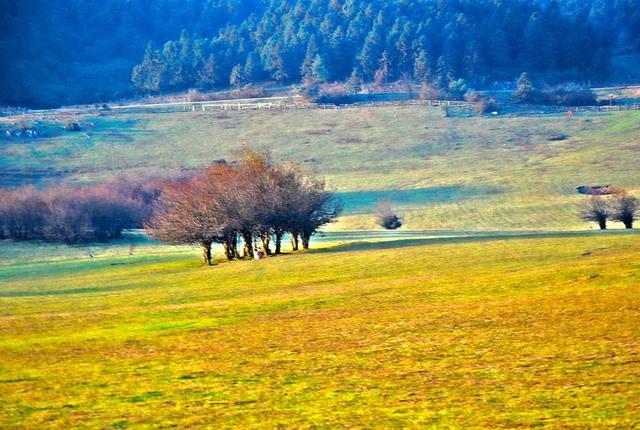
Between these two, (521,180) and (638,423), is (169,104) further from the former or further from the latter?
(638,423)

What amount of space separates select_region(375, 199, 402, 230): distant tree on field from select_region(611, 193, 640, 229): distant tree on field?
16.0 m

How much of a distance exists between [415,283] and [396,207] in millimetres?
48596

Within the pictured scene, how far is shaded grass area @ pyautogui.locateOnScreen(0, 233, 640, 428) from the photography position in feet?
46.9

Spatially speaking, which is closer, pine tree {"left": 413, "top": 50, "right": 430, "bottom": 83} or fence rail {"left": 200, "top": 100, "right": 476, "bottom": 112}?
fence rail {"left": 200, "top": 100, "right": 476, "bottom": 112}

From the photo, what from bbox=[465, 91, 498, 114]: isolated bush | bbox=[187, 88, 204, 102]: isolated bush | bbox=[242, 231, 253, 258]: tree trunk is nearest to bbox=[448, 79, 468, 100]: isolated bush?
bbox=[465, 91, 498, 114]: isolated bush

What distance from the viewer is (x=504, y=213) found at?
71812mm

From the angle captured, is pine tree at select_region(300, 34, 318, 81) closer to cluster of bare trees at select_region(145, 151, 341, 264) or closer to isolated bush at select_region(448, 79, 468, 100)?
isolated bush at select_region(448, 79, 468, 100)

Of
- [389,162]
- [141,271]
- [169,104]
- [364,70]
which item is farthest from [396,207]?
[364,70]

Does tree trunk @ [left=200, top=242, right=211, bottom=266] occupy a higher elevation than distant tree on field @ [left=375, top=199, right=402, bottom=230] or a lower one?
lower

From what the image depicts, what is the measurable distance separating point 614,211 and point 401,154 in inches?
1688

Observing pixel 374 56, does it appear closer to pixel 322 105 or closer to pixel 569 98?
pixel 322 105

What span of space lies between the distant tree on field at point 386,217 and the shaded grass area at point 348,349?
116 ft

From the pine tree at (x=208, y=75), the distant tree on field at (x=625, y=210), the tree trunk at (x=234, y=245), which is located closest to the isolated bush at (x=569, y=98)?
the pine tree at (x=208, y=75)

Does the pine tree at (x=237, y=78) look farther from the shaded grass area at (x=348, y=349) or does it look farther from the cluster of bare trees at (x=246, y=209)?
the shaded grass area at (x=348, y=349)
